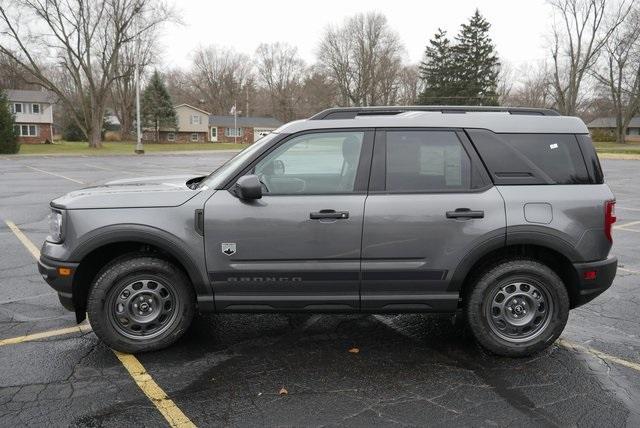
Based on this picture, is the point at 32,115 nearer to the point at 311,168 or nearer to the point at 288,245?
the point at 311,168

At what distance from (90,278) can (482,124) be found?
335 centimetres

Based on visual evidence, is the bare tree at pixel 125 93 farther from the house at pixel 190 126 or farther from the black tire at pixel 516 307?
the black tire at pixel 516 307

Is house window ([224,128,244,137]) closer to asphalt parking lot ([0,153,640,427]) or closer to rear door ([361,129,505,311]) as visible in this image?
asphalt parking lot ([0,153,640,427])

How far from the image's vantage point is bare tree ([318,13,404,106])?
77500 millimetres

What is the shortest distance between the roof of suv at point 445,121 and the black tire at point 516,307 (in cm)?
106

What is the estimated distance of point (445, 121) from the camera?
4152mm

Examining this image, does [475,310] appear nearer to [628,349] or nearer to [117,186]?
[628,349]

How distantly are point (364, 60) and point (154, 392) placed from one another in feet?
256

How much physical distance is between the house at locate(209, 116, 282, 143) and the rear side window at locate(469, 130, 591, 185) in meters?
82.7

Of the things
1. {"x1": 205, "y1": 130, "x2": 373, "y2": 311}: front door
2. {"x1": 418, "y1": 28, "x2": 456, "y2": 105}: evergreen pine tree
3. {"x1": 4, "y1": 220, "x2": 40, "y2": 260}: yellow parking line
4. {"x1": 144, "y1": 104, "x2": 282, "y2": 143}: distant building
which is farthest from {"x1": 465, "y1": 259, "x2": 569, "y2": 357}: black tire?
{"x1": 144, "y1": 104, "x2": 282, "y2": 143}: distant building

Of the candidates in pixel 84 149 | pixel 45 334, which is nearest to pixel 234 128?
pixel 84 149

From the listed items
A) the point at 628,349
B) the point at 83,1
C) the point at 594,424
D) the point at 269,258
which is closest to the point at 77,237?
the point at 269,258

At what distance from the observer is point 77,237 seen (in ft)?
12.9

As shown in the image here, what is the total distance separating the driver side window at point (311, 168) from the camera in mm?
4043
